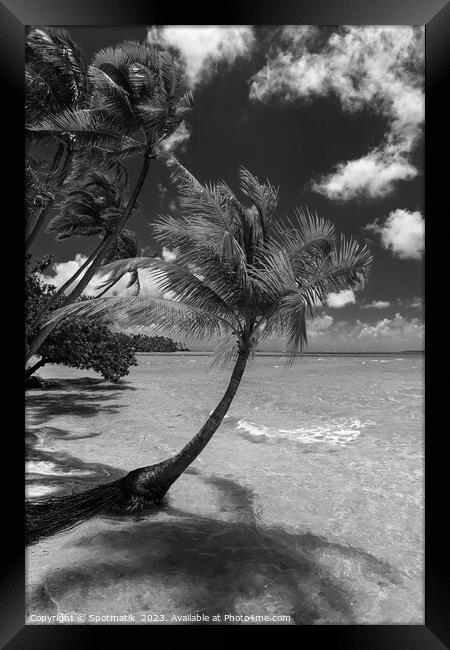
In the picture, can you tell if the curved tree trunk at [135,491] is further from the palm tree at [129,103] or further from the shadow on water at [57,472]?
the palm tree at [129,103]

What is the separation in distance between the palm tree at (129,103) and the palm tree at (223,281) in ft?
5.87

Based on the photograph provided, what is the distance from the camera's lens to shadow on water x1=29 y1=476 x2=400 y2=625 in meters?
2.89

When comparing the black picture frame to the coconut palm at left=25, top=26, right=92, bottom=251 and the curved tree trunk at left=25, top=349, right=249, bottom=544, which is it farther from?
the coconut palm at left=25, top=26, right=92, bottom=251

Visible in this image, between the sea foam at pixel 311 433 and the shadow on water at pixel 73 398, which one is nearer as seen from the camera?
the sea foam at pixel 311 433

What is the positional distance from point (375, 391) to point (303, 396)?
5.31 m

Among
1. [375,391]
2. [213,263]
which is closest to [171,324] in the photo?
[213,263]

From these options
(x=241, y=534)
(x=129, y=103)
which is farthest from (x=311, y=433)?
(x=129, y=103)

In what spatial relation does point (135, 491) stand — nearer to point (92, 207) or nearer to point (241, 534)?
point (241, 534)

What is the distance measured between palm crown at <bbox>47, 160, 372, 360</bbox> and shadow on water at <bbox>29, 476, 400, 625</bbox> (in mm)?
2359

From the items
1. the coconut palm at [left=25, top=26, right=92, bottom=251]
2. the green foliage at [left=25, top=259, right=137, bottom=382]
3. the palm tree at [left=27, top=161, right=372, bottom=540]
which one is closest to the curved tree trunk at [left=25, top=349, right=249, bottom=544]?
the palm tree at [left=27, top=161, right=372, bottom=540]

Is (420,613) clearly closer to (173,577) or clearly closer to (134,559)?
(173,577)

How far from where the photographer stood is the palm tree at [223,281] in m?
3.23

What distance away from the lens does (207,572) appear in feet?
10.6

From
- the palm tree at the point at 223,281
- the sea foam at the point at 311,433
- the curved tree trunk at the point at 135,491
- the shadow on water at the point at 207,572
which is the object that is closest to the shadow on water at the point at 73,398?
the sea foam at the point at 311,433
